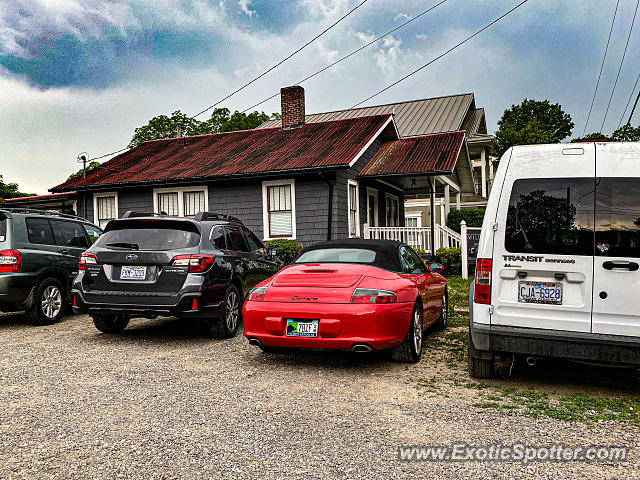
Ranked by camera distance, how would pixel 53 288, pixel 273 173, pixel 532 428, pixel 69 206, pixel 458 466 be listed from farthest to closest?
pixel 69 206 → pixel 273 173 → pixel 53 288 → pixel 532 428 → pixel 458 466

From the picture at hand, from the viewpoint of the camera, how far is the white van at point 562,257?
14.6ft

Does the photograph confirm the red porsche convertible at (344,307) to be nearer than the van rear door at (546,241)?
No

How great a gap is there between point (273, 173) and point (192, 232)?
9.08 metres

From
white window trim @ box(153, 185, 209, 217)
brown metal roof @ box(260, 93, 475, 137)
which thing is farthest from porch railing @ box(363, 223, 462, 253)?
brown metal roof @ box(260, 93, 475, 137)

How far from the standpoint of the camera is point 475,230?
1603 centimetres

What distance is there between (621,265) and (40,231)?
8.35 meters

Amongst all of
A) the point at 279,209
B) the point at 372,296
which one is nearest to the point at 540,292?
the point at 372,296

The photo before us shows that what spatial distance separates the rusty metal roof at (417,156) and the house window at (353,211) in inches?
23.1

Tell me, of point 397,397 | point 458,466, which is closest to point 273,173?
point 397,397

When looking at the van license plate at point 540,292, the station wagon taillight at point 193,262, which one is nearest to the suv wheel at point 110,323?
the station wagon taillight at point 193,262

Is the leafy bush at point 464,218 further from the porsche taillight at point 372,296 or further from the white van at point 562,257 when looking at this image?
the white van at point 562,257

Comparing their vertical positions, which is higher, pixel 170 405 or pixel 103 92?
pixel 103 92

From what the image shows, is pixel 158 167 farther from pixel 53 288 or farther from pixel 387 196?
pixel 53 288

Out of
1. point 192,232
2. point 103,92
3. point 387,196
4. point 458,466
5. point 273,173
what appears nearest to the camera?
point 458,466
